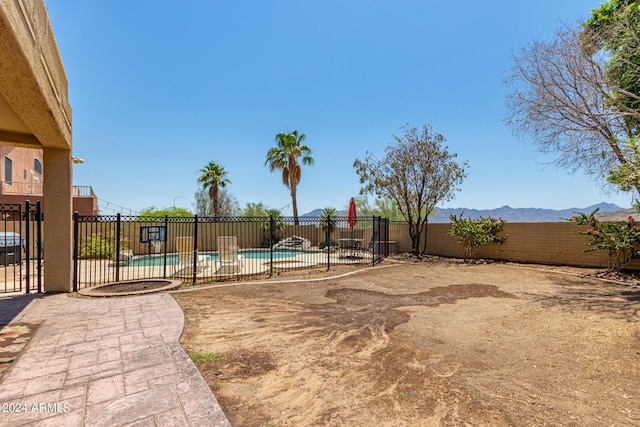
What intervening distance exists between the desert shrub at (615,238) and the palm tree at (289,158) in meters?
16.3

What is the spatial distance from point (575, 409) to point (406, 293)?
467 centimetres

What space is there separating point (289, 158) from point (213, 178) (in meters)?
5.79

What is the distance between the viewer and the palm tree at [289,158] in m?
22.3

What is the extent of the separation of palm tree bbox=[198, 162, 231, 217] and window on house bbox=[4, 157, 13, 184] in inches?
403

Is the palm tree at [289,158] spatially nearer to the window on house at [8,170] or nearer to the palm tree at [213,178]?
the palm tree at [213,178]

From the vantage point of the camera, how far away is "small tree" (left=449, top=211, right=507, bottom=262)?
12570 mm

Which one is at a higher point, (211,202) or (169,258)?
(211,202)

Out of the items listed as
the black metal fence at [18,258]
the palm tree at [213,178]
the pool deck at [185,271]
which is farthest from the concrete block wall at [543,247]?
the palm tree at [213,178]

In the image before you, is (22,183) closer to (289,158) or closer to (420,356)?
(289,158)

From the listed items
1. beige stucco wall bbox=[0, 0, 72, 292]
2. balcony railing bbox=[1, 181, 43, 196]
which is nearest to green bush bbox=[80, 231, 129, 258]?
beige stucco wall bbox=[0, 0, 72, 292]

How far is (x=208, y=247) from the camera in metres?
19.2

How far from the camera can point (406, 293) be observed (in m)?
7.21

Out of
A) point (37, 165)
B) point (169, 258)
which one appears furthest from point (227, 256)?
point (37, 165)

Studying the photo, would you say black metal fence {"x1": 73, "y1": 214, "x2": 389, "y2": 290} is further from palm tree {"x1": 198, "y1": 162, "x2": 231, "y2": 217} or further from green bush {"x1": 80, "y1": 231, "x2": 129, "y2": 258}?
palm tree {"x1": 198, "y1": 162, "x2": 231, "y2": 217}
